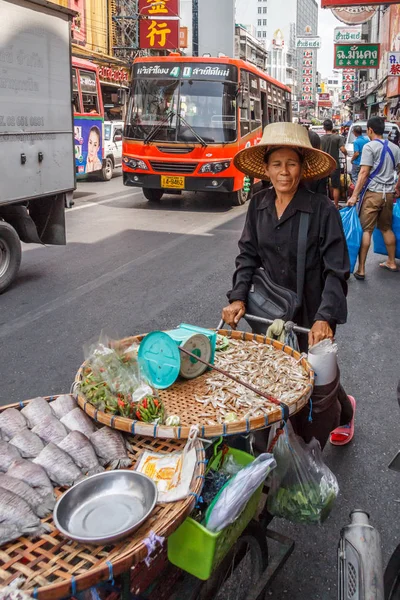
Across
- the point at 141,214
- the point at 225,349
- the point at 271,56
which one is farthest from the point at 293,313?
the point at 271,56

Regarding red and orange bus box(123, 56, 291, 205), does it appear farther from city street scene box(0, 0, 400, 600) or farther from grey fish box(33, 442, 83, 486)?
grey fish box(33, 442, 83, 486)

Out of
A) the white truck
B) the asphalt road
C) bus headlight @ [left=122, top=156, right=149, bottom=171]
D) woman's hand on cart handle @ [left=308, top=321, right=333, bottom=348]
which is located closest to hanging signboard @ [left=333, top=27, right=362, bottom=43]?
bus headlight @ [left=122, top=156, right=149, bottom=171]

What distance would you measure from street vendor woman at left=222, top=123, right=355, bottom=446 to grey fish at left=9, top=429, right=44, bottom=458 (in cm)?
123

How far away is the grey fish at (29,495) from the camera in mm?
1657

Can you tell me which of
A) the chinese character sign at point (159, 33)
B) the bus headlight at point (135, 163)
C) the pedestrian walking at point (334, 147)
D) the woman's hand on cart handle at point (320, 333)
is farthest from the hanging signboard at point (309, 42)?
the woman's hand on cart handle at point (320, 333)

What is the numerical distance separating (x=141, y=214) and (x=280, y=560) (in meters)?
10.5

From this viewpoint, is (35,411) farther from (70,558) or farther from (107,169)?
(107,169)

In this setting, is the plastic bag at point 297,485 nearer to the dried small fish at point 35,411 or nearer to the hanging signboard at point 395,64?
the dried small fish at point 35,411

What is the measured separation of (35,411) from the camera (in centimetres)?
213

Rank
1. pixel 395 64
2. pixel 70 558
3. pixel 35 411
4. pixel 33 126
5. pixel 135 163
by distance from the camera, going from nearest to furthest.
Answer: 1. pixel 70 558
2. pixel 35 411
3. pixel 33 126
4. pixel 135 163
5. pixel 395 64

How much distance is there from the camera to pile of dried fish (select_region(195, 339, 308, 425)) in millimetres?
A: 2150

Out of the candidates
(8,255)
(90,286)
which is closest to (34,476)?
(90,286)

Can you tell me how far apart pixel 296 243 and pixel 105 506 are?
1.69m

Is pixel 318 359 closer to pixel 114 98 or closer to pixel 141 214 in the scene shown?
pixel 141 214
